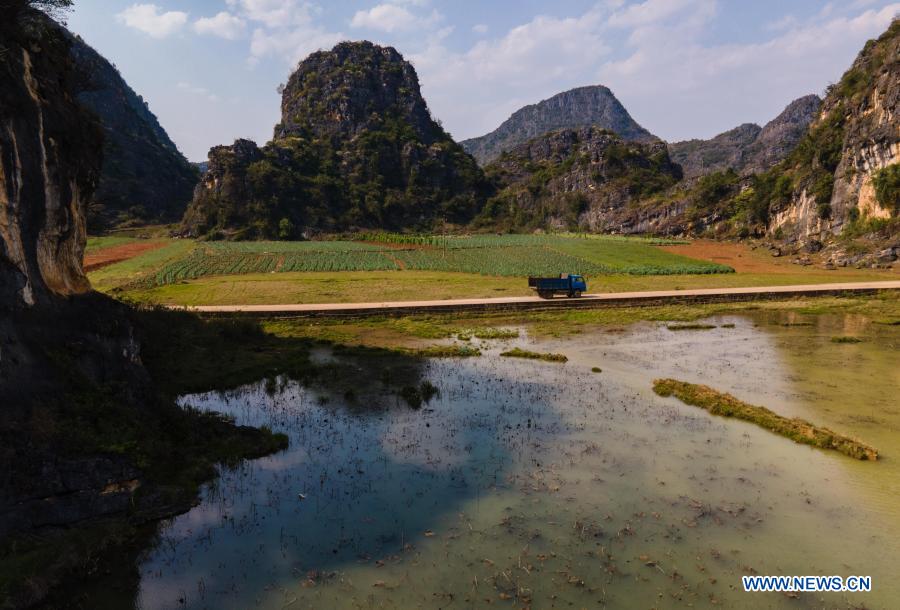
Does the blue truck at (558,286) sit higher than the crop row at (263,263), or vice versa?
the crop row at (263,263)

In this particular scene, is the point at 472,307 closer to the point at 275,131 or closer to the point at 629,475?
the point at 629,475

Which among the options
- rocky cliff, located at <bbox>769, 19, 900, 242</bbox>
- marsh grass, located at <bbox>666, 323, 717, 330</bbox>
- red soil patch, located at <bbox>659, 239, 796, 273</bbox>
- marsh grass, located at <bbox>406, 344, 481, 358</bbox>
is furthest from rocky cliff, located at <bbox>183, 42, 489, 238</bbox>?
marsh grass, located at <bbox>666, 323, 717, 330</bbox>

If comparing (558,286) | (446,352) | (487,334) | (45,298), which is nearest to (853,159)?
(558,286)

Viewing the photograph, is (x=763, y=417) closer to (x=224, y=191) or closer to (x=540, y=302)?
(x=540, y=302)

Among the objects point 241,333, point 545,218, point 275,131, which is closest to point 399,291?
point 241,333

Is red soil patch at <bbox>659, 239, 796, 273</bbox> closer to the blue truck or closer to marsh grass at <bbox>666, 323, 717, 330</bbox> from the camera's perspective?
the blue truck

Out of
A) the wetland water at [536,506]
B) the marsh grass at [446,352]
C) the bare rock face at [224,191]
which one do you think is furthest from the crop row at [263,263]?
the bare rock face at [224,191]

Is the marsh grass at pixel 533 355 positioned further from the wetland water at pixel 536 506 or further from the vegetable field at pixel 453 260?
the vegetable field at pixel 453 260
